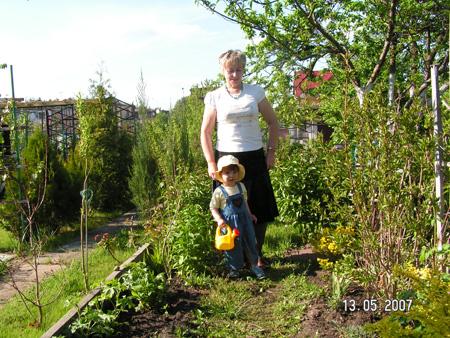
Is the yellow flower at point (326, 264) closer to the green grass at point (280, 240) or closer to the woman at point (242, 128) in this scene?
the woman at point (242, 128)

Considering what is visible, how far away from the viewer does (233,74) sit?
12.3 feet

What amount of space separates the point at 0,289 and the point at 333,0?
472cm

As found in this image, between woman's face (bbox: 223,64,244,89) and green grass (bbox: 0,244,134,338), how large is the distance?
189 cm

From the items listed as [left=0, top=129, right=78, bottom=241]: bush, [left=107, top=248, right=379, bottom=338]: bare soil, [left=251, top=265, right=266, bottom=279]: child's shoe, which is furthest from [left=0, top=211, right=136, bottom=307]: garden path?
[left=251, top=265, right=266, bottom=279]: child's shoe

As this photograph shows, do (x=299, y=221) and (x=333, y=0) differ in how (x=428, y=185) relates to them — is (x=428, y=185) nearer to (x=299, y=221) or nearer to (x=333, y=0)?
(x=299, y=221)

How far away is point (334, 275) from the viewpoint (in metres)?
3.25

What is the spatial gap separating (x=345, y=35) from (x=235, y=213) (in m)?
3.21

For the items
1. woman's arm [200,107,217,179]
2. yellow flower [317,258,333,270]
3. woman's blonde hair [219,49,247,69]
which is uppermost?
woman's blonde hair [219,49,247,69]

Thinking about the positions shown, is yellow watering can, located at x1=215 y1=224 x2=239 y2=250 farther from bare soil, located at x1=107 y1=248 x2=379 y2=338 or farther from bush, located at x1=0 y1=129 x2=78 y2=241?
bush, located at x1=0 y1=129 x2=78 y2=241

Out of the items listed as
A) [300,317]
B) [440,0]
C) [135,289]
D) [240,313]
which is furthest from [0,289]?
[440,0]

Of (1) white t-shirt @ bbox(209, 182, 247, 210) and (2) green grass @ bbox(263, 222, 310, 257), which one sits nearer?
(1) white t-shirt @ bbox(209, 182, 247, 210)

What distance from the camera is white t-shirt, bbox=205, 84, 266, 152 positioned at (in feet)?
12.4

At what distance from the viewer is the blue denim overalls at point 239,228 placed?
384 cm

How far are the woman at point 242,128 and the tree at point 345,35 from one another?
142 centimetres
